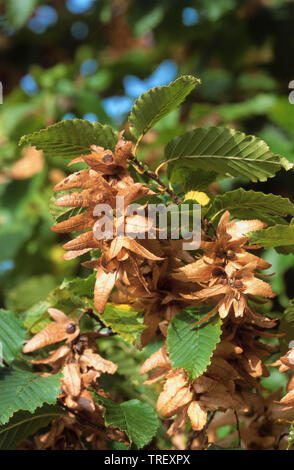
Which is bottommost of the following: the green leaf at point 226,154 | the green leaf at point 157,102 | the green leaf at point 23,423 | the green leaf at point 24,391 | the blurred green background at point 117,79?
the green leaf at point 23,423

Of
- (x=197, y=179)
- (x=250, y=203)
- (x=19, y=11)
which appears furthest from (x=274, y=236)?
(x=19, y=11)

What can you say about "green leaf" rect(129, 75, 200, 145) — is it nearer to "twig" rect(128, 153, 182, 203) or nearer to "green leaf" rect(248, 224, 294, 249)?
"twig" rect(128, 153, 182, 203)

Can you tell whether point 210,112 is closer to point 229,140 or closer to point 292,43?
point 292,43

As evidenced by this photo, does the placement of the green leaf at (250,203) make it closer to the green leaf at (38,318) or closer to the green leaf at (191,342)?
the green leaf at (191,342)

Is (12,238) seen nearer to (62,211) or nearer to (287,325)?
(62,211)

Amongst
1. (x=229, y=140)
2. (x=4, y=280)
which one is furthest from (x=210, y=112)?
(x=229, y=140)

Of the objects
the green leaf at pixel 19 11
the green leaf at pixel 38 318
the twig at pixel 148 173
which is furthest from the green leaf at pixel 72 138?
the green leaf at pixel 19 11

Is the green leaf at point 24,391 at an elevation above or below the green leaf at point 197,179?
below
